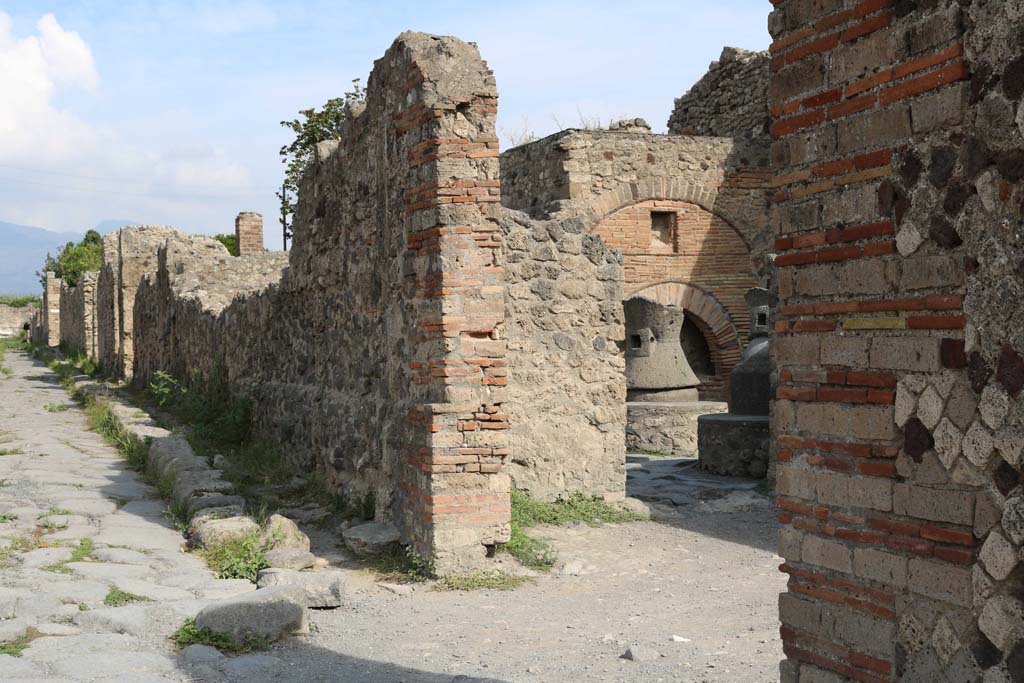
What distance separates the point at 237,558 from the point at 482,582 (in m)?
1.43

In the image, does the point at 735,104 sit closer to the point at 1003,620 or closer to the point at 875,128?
the point at 875,128

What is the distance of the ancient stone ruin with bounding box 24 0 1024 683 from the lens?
262cm

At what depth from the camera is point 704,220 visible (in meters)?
18.3

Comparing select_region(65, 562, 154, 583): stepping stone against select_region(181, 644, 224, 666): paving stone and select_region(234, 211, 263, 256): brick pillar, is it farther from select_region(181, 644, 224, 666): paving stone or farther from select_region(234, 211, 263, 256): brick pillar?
select_region(234, 211, 263, 256): brick pillar

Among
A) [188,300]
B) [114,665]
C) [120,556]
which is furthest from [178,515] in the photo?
[188,300]

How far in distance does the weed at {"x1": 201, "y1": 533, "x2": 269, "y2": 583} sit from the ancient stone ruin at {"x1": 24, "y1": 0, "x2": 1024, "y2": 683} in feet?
2.85

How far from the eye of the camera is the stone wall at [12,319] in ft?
178

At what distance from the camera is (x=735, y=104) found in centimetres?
2047

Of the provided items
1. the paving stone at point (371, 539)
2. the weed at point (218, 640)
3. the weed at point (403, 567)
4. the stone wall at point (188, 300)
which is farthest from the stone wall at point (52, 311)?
the weed at point (218, 640)

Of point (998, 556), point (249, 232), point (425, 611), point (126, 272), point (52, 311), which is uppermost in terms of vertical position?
point (249, 232)

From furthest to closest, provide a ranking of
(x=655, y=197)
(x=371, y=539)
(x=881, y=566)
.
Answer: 1. (x=655, y=197)
2. (x=371, y=539)
3. (x=881, y=566)

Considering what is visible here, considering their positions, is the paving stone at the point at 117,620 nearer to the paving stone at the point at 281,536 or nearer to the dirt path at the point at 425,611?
the dirt path at the point at 425,611

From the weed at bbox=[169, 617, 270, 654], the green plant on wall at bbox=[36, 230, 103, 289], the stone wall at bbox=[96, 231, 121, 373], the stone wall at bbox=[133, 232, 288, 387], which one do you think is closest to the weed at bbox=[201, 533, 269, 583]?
the weed at bbox=[169, 617, 270, 654]

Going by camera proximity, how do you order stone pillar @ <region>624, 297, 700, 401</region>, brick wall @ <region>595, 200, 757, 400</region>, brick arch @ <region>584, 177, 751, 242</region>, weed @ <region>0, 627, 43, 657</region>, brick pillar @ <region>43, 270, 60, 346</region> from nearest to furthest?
weed @ <region>0, 627, 43, 657</region> → stone pillar @ <region>624, 297, 700, 401</region> → brick arch @ <region>584, 177, 751, 242</region> → brick wall @ <region>595, 200, 757, 400</region> → brick pillar @ <region>43, 270, 60, 346</region>
